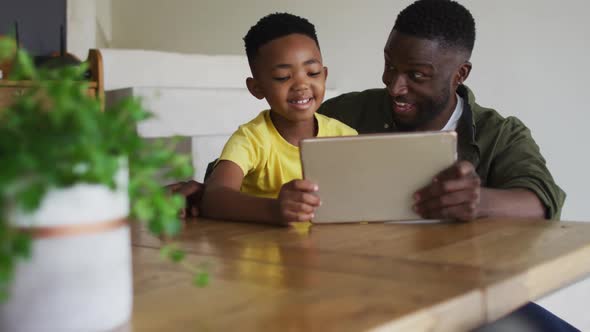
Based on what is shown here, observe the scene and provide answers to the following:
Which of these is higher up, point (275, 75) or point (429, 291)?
point (275, 75)

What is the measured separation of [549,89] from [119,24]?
337 cm

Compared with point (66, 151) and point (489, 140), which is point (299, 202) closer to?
point (66, 151)

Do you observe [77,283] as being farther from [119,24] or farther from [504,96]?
[119,24]

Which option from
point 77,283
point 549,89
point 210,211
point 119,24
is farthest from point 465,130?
point 119,24

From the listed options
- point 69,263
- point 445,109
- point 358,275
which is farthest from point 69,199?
point 445,109

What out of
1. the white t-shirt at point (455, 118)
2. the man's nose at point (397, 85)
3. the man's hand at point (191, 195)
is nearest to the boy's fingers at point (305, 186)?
the man's hand at point (191, 195)

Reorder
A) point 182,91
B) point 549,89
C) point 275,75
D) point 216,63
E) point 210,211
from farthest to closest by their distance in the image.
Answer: point 216,63, point 182,91, point 549,89, point 275,75, point 210,211

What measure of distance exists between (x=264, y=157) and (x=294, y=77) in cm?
18

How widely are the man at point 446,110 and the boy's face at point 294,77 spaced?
27cm

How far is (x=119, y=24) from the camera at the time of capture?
4.88 metres

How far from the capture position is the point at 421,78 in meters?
1.64

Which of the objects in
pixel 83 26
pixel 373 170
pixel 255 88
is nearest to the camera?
pixel 373 170

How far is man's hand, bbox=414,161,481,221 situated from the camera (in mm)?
985

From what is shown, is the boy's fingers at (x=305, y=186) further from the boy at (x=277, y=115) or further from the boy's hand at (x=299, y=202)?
the boy at (x=277, y=115)
